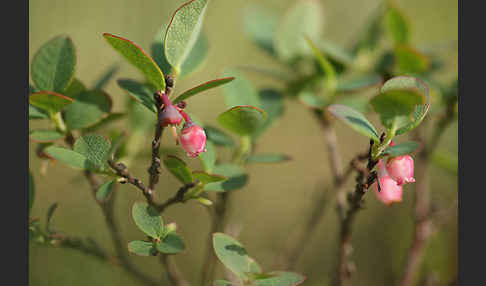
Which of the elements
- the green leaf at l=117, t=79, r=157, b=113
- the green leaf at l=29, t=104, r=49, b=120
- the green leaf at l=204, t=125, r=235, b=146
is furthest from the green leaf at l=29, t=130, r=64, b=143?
the green leaf at l=204, t=125, r=235, b=146

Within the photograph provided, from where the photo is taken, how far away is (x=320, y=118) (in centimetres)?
98

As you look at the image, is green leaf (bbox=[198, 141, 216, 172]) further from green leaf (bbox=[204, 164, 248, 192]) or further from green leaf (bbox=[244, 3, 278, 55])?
green leaf (bbox=[244, 3, 278, 55])

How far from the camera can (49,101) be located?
1.97 feet

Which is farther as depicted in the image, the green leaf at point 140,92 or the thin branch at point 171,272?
the thin branch at point 171,272

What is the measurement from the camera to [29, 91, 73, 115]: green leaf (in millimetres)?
582

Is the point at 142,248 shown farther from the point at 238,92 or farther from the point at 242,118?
the point at 238,92

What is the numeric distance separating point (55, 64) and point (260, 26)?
1.82 ft

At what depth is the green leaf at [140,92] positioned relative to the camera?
0.56m

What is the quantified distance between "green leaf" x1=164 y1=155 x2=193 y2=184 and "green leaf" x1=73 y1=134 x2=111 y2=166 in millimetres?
79

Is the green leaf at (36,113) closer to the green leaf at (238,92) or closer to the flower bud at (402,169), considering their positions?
the green leaf at (238,92)

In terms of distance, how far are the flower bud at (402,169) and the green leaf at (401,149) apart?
17 mm

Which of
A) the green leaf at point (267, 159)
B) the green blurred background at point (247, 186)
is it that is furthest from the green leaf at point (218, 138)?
the green blurred background at point (247, 186)

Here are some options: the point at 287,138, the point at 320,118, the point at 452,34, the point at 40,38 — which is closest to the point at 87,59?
the point at 40,38

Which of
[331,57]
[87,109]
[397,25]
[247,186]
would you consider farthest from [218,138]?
[247,186]
